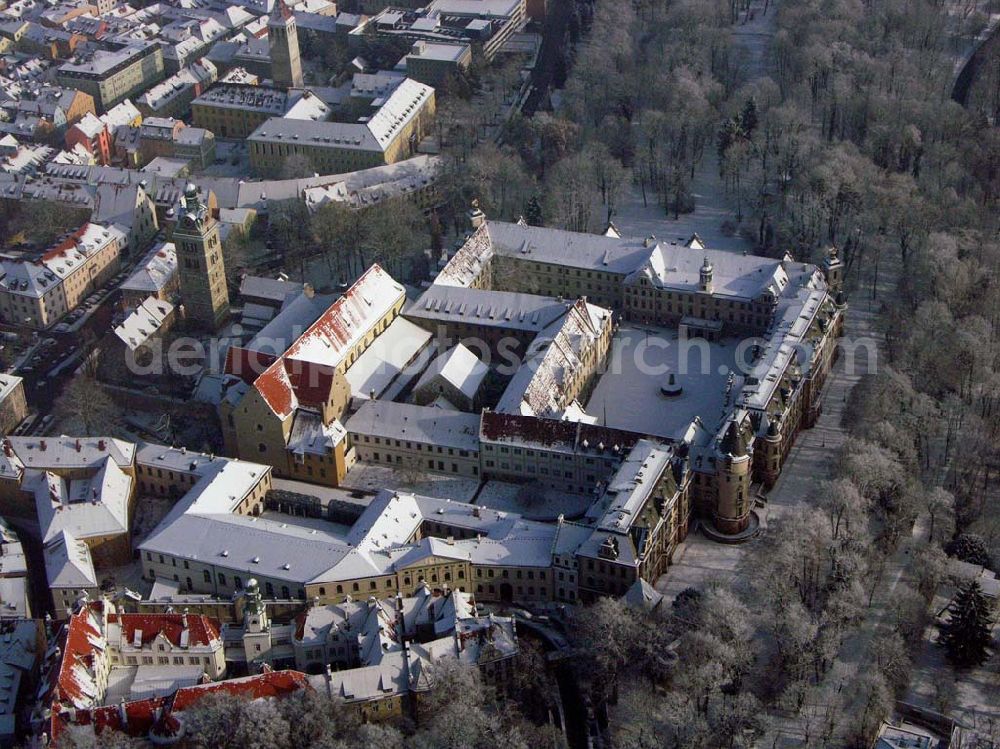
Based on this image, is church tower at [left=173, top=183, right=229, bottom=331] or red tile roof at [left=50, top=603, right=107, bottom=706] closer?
red tile roof at [left=50, top=603, right=107, bottom=706]

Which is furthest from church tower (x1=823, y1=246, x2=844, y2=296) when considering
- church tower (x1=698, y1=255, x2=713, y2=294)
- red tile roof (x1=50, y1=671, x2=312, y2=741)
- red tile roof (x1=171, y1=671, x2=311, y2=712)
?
red tile roof (x1=50, y1=671, x2=312, y2=741)

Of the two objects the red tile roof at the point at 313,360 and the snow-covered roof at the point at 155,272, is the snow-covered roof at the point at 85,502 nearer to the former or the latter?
the red tile roof at the point at 313,360

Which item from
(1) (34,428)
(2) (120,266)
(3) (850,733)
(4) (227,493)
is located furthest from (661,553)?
(2) (120,266)

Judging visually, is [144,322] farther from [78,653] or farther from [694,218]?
[694,218]

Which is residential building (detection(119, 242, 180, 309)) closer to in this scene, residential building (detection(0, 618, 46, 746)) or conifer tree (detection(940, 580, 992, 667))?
residential building (detection(0, 618, 46, 746))

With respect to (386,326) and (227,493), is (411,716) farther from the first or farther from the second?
(386,326)
